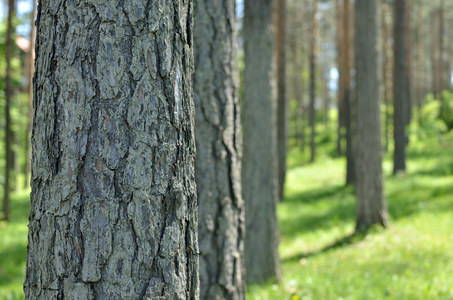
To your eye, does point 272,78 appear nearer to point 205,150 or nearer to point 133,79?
point 205,150

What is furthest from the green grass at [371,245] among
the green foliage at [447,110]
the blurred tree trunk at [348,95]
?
the green foliage at [447,110]

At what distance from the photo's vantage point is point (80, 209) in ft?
4.49

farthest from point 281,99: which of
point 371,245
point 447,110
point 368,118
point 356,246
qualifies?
point 447,110

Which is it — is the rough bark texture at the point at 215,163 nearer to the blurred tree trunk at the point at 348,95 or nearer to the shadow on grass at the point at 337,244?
the shadow on grass at the point at 337,244

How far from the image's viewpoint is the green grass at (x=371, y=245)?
532 cm

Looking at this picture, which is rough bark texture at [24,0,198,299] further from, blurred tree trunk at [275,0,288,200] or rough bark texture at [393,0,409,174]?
rough bark texture at [393,0,409,174]

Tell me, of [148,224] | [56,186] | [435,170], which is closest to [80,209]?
[56,186]

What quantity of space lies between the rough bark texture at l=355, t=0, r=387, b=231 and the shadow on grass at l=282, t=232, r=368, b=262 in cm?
23

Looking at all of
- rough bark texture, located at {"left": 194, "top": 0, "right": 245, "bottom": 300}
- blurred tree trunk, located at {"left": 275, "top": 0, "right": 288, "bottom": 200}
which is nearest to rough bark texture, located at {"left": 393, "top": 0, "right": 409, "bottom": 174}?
blurred tree trunk, located at {"left": 275, "top": 0, "right": 288, "bottom": 200}

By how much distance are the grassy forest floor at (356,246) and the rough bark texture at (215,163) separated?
2.52 metres

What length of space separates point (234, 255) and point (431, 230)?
630cm

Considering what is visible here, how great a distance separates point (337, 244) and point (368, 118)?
2.56 metres

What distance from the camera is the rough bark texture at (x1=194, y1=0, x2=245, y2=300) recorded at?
2998 mm

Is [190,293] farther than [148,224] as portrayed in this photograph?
Yes
